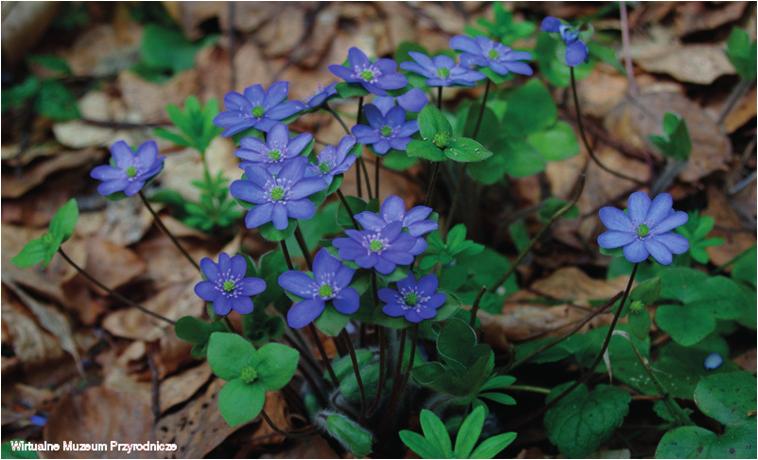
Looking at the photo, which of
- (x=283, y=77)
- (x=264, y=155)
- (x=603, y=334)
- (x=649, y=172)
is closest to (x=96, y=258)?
(x=283, y=77)

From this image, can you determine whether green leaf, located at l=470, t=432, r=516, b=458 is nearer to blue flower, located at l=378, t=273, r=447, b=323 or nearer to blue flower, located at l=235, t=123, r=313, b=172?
blue flower, located at l=378, t=273, r=447, b=323

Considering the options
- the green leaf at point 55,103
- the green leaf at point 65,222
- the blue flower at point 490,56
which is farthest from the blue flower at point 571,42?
the green leaf at point 55,103

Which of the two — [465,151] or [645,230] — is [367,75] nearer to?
[465,151]

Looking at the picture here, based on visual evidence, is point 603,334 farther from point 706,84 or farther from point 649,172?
point 706,84

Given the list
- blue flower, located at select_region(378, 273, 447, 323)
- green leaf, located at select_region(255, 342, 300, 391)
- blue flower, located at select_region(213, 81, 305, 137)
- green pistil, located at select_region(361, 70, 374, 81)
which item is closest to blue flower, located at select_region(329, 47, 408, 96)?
green pistil, located at select_region(361, 70, 374, 81)

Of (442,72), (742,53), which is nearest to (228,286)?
(442,72)

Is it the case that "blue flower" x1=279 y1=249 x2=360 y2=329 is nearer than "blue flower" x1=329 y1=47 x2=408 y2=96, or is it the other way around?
"blue flower" x1=279 y1=249 x2=360 y2=329
